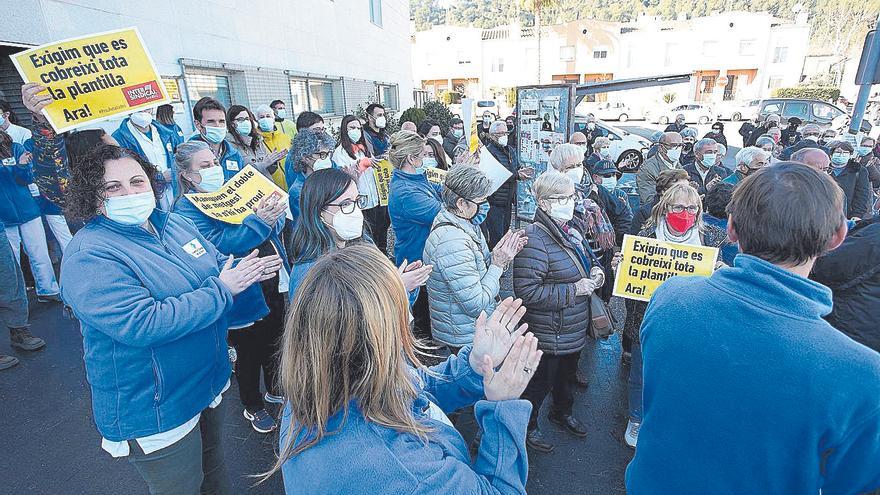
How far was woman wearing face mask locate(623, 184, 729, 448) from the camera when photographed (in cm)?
301

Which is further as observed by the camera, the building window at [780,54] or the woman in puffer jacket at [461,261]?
the building window at [780,54]

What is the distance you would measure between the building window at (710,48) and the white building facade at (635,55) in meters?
0.09

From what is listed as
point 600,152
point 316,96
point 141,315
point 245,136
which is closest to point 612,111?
point 316,96

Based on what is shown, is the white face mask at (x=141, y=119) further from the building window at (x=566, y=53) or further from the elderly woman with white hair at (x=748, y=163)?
the building window at (x=566, y=53)

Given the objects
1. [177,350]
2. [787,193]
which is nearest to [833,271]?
[787,193]

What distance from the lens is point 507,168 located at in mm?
6969

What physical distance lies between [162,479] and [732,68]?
54847mm

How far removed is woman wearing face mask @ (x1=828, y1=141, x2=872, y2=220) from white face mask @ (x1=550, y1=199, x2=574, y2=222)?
14.7 ft

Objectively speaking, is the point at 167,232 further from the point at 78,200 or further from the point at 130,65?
the point at 130,65

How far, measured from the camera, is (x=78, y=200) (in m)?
1.79

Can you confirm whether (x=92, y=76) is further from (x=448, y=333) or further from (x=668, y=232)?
(x=668, y=232)

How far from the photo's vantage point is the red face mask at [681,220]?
301 centimetres

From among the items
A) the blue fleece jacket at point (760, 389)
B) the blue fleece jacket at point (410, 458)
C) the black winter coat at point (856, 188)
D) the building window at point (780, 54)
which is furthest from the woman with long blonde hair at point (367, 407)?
the building window at point (780, 54)

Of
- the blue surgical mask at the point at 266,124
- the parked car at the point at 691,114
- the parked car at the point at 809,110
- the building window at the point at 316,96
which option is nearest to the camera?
the blue surgical mask at the point at 266,124
